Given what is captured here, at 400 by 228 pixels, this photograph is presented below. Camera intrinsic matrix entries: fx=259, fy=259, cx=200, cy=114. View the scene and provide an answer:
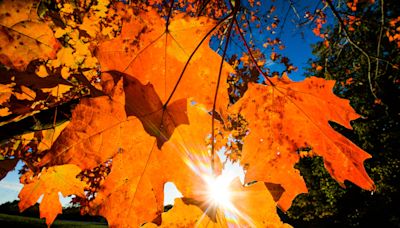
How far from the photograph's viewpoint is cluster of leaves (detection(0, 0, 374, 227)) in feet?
4.08

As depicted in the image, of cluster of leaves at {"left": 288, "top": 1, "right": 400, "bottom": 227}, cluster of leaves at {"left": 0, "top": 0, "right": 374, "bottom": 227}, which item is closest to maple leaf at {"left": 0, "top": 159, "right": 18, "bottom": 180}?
cluster of leaves at {"left": 0, "top": 0, "right": 374, "bottom": 227}

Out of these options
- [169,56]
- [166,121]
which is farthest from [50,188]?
[169,56]

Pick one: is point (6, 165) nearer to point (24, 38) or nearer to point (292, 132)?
point (24, 38)

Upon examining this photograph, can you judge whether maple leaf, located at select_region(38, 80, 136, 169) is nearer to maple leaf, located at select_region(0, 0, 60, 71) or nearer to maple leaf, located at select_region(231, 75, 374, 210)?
maple leaf, located at select_region(0, 0, 60, 71)

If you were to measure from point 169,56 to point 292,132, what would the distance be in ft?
2.97

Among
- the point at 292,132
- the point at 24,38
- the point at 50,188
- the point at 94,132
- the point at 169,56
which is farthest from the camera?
the point at 50,188

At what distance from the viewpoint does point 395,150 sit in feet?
50.6

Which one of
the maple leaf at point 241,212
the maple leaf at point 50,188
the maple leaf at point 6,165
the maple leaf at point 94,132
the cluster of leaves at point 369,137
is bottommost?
the maple leaf at point 241,212

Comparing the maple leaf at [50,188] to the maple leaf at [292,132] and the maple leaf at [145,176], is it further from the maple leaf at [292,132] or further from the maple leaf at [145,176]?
the maple leaf at [292,132]

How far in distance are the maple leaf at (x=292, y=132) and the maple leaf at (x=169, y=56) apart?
30cm

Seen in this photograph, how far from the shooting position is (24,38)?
1060mm

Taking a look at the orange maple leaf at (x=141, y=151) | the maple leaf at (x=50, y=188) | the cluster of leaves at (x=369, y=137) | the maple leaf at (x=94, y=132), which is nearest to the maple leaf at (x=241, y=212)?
the orange maple leaf at (x=141, y=151)

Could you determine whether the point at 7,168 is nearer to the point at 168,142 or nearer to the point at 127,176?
the point at 127,176

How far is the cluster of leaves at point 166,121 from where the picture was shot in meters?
1.24
